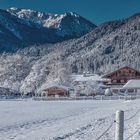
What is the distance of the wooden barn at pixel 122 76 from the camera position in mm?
130500

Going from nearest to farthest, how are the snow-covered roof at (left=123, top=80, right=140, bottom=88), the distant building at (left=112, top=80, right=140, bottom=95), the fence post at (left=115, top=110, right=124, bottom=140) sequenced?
1. the fence post at (left=115, top=110, right=124, bottom=140)
2. the distant building at (left=112, top=80, right=140, bottom=95)
3. the snow-covered roof at (left=123, top=80, right=140, bottom=88)

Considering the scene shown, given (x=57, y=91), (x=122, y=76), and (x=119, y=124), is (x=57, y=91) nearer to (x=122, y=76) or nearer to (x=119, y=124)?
(x=122, y=76)

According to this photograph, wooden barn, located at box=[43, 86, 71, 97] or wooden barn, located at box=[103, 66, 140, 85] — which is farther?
wooden barn, located at box=[103, 66, 140, 85]

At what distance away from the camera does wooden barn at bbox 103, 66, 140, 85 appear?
130 metres

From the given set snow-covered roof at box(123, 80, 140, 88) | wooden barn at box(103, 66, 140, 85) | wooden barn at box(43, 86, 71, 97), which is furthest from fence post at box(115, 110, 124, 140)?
wooden barn at box(103, 66, 140, 85)

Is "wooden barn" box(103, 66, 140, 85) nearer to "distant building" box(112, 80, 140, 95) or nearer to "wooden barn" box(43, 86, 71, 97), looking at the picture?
"distant building" box(112, 80, 140, 95)

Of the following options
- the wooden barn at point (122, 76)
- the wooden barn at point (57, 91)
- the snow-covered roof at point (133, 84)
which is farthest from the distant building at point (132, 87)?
the wooden barn at point (57, 91)

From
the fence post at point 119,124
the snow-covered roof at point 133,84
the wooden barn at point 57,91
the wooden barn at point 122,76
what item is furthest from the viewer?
the wooden barn at point 122,76

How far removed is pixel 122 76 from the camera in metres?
132

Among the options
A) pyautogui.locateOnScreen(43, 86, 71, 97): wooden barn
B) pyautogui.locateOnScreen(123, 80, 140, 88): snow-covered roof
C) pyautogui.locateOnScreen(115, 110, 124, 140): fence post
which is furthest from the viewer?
pyautogui.locateOnScreen(123, 80, 140, 88): snow-covered roof

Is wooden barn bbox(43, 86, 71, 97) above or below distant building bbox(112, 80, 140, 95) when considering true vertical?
below

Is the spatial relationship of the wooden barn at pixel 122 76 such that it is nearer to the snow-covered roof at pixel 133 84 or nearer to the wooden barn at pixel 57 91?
the snow-covered roof at pixel 133 84

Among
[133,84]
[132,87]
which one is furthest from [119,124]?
[133,84]

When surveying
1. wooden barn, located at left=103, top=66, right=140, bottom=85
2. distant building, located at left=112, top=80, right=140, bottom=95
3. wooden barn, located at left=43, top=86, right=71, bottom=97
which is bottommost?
wooden barn, located at left=43, top=86, right=71, bottom=97
